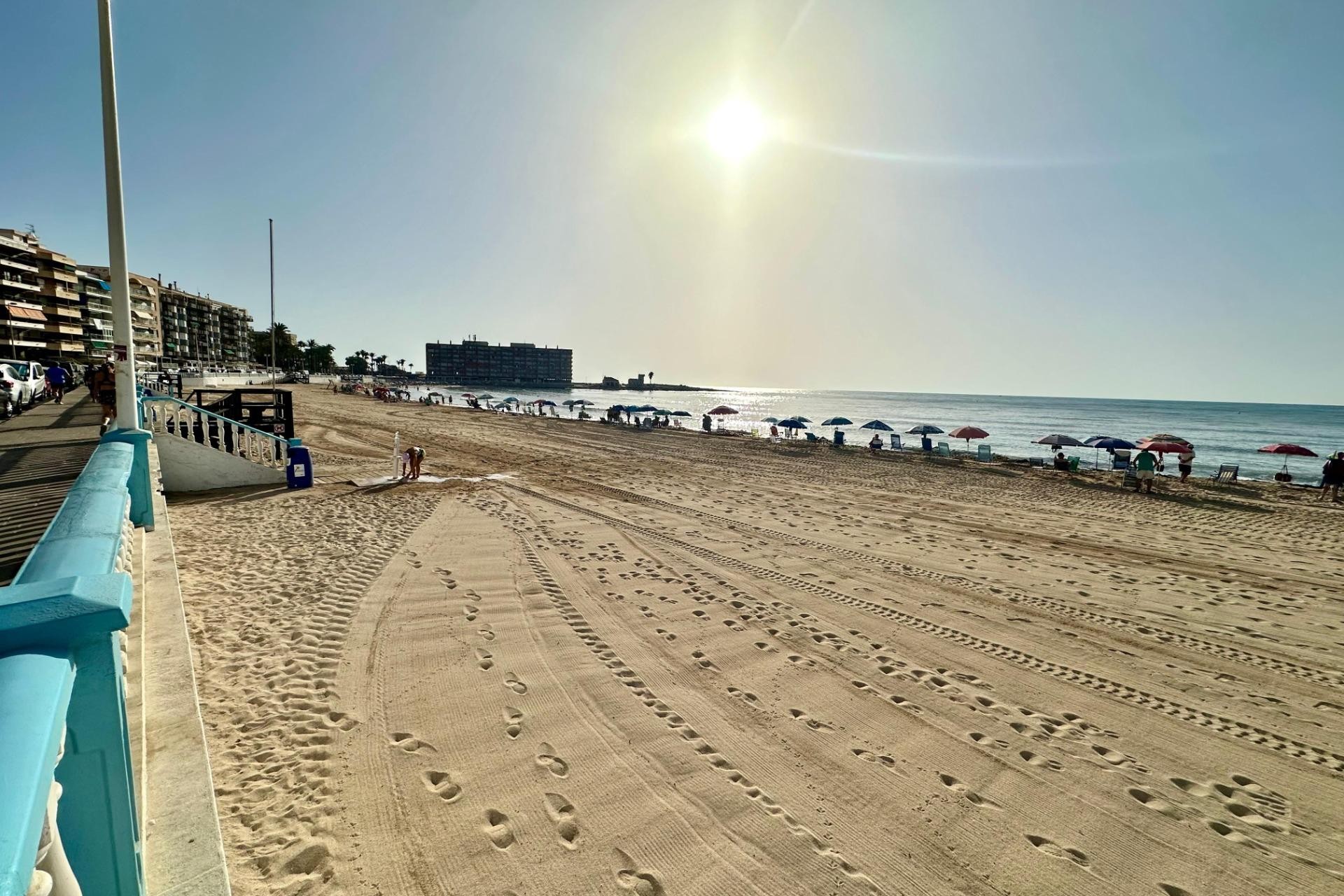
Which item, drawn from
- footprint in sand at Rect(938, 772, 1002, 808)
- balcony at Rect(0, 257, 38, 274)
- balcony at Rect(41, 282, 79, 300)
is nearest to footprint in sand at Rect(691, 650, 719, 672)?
footprint in sand at Rect(938, 772, 1002, 808)

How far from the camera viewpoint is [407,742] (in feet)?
13.1

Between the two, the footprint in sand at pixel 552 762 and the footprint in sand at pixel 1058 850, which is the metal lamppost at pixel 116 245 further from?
the footprint in sand at pixel 1058 850

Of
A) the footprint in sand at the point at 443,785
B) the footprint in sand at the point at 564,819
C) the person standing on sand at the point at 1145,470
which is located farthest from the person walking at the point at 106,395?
the person standing on sand at the point at 1145,470

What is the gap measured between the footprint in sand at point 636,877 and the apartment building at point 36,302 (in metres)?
67.7

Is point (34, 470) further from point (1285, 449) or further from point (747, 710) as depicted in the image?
point (1285, 449)

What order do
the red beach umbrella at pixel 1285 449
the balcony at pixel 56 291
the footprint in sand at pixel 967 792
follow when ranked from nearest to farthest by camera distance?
the footprint in sand at pixel 967 792 → the red beach umbrella at pixel 1285 449 → the balcony at pixel 56 291

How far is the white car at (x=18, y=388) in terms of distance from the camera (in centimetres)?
1463

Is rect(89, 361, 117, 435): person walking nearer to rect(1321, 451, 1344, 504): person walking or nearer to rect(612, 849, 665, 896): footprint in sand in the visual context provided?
rect(612, 849, 665, 896): footprint in sand

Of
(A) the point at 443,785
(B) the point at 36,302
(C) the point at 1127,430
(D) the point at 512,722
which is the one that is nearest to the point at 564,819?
(A) the point at 443,785

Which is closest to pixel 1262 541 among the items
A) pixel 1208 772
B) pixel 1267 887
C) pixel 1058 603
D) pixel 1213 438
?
pixel 1058 603

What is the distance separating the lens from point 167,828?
209cm

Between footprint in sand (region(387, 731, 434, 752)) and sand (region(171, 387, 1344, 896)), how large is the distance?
0.01m

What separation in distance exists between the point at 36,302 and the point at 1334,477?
93030 millimetres

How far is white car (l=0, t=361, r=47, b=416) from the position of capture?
48.0ft
